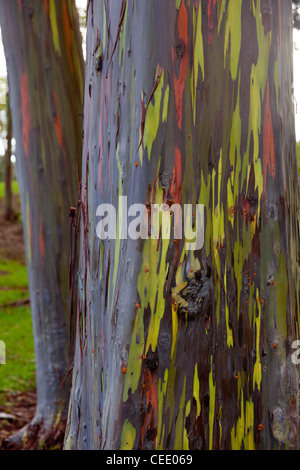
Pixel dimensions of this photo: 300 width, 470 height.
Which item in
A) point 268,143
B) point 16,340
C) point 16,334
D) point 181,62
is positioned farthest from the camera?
point 16,334

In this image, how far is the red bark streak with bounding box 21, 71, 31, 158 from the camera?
155 inches

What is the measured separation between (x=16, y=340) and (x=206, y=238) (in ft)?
19.6

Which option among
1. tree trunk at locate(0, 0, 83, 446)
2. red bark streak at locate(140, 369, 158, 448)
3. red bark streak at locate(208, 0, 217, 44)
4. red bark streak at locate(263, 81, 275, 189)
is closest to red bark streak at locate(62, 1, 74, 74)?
tree trunk at locate(0, 0, 83, 446)

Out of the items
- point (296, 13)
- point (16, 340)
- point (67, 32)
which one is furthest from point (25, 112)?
point (16, 340)

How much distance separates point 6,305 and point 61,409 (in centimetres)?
549

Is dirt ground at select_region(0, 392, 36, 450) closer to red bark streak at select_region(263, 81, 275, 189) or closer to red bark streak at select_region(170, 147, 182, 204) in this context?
red bark streak at select_region(170, 147, 182, 204)

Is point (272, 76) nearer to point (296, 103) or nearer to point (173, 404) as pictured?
point (296, 103)

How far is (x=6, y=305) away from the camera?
916cm

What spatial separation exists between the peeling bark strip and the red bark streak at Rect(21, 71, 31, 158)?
6.52 feet

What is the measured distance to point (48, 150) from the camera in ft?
12.9

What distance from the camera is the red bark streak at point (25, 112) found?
3943 millimetres

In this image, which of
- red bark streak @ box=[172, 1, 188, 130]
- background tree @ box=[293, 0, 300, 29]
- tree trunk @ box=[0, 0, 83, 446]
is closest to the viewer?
red bark streak @ box=[172, 1, 188, 130]

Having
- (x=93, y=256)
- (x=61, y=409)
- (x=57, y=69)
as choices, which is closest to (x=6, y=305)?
(x=61, y=409)
